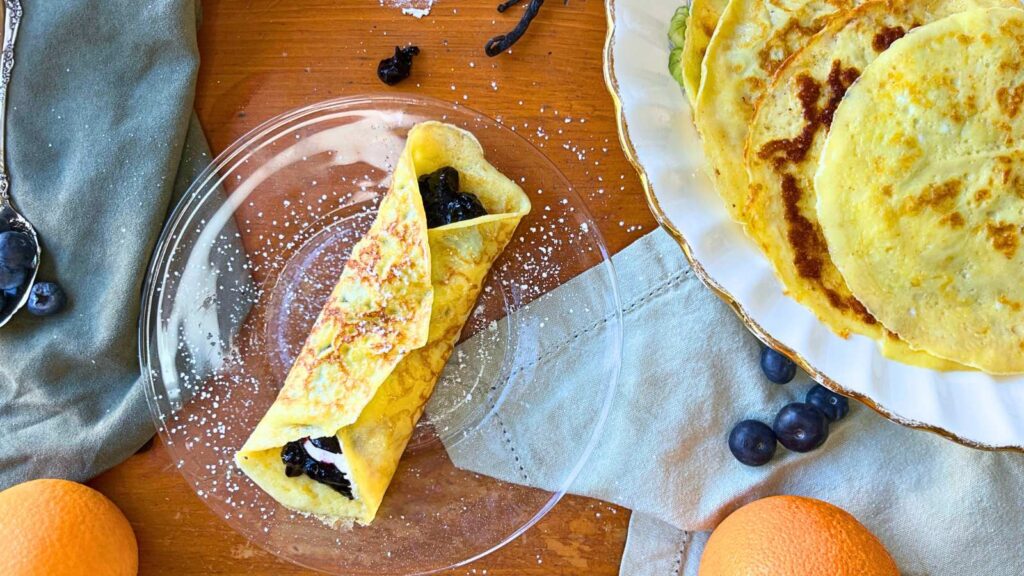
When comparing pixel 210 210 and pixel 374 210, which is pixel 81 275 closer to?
pixel 210 210

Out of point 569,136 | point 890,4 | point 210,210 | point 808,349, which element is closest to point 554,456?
point 808,349

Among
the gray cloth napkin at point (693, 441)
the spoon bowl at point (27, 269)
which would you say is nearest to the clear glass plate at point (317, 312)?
the gray cloth napkin at point (693, 441)

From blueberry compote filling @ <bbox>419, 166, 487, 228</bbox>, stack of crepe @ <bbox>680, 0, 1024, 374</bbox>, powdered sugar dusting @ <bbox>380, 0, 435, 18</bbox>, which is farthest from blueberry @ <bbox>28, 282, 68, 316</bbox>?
stack of crepe @ <bbox>680, 0, 1024, 374</bbox>

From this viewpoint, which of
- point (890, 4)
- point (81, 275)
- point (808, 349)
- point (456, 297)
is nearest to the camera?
point (890, 4)

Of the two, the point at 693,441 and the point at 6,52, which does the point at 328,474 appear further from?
the point at 6,52

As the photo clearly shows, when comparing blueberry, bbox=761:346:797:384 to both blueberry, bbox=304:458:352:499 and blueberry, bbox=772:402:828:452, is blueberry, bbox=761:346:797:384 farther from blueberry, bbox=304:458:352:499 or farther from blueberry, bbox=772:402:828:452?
blueberry, bbox=304:458:352:499

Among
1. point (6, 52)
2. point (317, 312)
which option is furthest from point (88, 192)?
point (317, 312)
